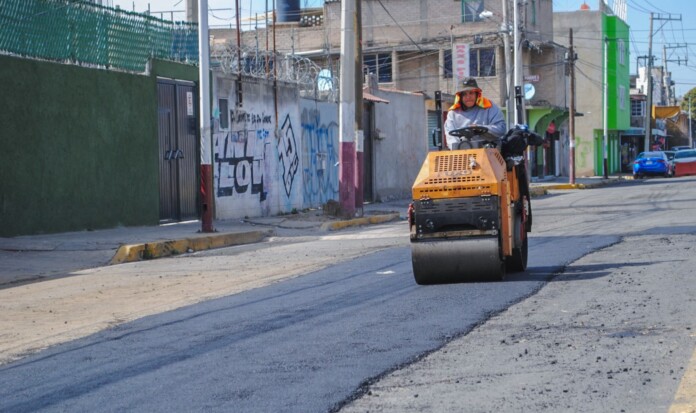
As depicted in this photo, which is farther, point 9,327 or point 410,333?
point 9,327

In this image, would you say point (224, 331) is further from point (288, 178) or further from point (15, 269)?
point (288, 178)

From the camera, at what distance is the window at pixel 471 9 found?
5803cm

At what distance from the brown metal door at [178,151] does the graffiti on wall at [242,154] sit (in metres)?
0.68

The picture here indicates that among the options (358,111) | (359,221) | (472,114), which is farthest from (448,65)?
(472,114)

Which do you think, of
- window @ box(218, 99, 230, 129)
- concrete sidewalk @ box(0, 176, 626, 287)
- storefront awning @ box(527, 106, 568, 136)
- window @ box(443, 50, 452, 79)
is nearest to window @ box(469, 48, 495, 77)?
window @ box(443, 50, 452, 79)

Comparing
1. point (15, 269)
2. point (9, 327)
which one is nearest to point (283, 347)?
point (9, 327)

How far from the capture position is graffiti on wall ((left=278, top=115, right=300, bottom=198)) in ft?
97.3

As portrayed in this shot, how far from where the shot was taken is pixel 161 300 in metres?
12.4

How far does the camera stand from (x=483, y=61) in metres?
57.2

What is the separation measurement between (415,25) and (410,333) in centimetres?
5090

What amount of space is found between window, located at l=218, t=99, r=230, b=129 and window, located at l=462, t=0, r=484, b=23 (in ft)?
110

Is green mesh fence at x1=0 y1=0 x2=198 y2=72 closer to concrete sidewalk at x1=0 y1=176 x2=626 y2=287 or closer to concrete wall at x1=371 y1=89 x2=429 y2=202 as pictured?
concrete sidewalk at x1=0 y1=176 x2=626 y2=287

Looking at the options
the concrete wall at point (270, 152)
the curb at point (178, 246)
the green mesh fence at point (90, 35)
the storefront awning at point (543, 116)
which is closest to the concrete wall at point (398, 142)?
the concrete wall at point (270, 152)

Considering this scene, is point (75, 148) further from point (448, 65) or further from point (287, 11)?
point (287, 11)
